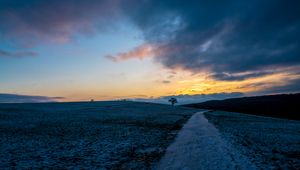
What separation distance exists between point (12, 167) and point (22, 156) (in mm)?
2501

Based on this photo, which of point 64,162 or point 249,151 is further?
point 249,151

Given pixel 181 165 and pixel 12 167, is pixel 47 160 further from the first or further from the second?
pixel 181 165

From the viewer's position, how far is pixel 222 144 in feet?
62.3

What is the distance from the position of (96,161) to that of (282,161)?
439 inches

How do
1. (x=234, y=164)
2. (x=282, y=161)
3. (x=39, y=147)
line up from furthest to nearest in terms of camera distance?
(x=39, y=147)
(x=282, y=161)
(x=234, y=164)

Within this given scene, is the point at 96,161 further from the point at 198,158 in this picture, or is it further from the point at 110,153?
the point at 198,158

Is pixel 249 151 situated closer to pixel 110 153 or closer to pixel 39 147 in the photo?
pixel 110 153

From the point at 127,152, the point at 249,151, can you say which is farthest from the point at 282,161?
the point at 127,152

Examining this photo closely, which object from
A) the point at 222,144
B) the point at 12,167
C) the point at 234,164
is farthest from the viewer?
the point at 222,144

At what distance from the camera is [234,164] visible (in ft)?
42.8

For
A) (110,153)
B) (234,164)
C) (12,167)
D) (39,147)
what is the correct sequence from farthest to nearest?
(39,147), (110,153), (234,164), (12,167)

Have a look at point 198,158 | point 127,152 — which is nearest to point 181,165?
point 198,158

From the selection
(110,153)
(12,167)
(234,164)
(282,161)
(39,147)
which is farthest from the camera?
(39,147)

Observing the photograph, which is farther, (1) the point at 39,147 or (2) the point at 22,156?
(1) the point at 39,147
